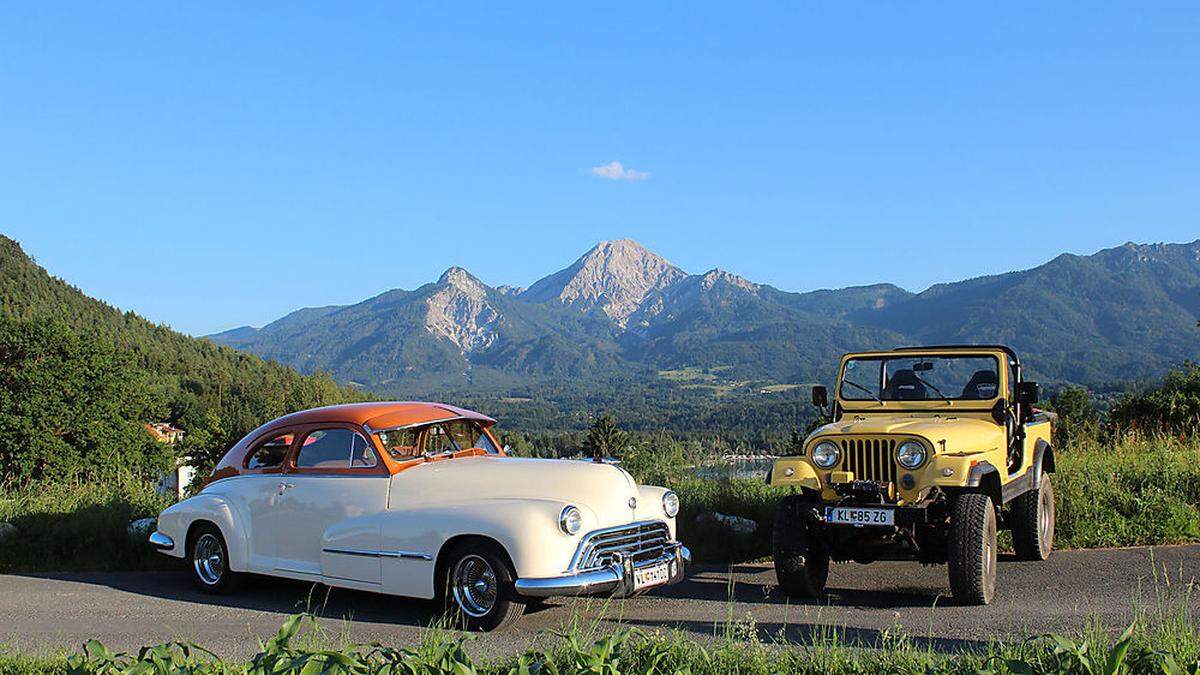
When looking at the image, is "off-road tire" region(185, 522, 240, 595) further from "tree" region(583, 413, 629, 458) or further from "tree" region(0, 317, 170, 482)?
"tree" region(0, 317, 170, 482)

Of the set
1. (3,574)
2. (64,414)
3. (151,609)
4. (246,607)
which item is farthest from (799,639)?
(64,414)

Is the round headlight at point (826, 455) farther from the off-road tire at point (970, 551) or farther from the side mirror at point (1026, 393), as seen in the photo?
the side mirror at point (1026, 393)

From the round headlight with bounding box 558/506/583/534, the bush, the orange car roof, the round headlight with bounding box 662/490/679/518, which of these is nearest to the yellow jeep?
the round headlight with bounding box 662/490/679/518

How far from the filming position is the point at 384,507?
7621 mm

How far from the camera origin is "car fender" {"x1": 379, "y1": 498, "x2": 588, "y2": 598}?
22.5 ft

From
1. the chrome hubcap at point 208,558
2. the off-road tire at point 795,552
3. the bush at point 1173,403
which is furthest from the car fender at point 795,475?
the bush at point 1173,403

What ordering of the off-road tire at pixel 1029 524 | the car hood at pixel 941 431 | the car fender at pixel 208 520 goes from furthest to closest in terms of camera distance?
the off-road tire at pixel 1029 524, the car fender at pixel 208 520, the car hood at pixel 941 431

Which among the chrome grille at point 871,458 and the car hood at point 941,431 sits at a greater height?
the car hood at point 941,431

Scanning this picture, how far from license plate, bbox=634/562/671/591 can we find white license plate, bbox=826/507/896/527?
1.25 m

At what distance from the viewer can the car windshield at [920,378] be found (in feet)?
30.5

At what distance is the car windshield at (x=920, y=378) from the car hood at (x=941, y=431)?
63cm

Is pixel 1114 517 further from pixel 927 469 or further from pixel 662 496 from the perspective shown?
pixel 662 496

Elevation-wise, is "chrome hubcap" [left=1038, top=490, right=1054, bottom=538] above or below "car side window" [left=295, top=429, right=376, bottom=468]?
below

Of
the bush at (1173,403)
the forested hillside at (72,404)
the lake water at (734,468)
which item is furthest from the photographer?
the forested hillside at (72,404)
